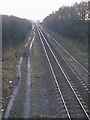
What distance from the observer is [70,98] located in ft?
54.0

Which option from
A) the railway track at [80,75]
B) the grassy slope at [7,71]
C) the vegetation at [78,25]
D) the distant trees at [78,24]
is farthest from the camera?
the distant trees at [78,24]

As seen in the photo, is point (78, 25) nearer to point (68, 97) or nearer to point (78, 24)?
point (78, 24)

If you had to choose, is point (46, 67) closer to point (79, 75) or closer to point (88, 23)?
point (79, 75)

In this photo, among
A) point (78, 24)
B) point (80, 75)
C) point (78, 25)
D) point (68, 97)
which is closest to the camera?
point (68, 97)

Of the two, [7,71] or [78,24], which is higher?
[78,24]

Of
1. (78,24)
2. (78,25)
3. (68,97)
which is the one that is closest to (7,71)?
(68,97)

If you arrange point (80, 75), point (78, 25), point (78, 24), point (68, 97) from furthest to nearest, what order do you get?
point (78, 24) → point (78, 25) → point (80, 75) → point (68, 97)

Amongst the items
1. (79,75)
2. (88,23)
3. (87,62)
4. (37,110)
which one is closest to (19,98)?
(37,110)

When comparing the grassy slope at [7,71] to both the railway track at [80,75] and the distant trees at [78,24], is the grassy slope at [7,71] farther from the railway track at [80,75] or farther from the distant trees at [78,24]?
the distant trees at [78,24]

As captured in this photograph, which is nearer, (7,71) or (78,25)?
(7,71)

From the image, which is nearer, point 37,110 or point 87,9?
point 37,110

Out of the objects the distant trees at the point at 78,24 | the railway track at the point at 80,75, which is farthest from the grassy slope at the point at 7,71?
the distant trees at the point at 78,24

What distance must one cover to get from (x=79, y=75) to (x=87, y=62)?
6902 mm

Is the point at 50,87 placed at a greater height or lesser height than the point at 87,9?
lesser
